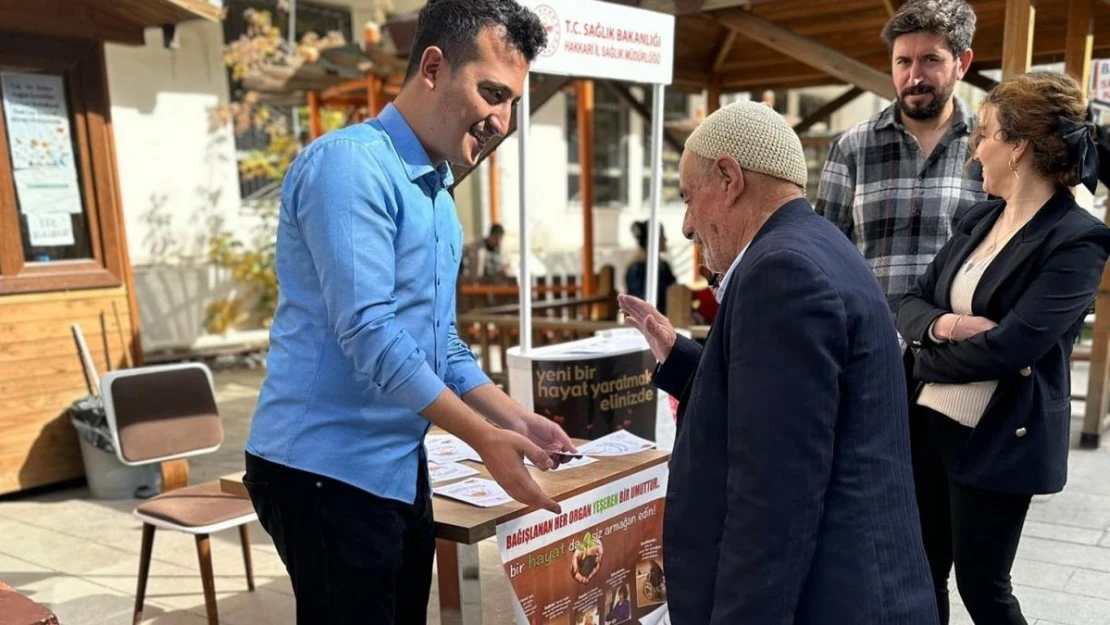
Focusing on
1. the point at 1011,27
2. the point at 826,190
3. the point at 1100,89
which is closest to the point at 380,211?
the point at 826,190

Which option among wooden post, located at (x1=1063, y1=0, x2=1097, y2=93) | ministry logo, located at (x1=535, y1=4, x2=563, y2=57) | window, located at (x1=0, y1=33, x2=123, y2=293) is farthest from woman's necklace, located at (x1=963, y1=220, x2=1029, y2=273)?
window, located at (x1=0, y1=33, x2=123, y2=293)

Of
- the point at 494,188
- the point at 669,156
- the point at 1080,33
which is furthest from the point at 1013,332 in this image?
the point at 669,156

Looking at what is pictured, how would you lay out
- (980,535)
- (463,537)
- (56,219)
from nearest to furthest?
(463,537)
(980,535)
(56,219)

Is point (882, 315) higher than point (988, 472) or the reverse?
higher

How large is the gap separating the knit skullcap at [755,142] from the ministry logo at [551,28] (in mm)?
1904

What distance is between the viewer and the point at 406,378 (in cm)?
143

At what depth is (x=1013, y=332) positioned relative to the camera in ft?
6.31

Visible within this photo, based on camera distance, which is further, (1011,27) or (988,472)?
(1011,27)

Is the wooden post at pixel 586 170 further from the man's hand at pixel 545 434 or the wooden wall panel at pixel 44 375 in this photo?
the man's hand at pixel 545 434

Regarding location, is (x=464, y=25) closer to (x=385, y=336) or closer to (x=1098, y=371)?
(x=385, y=336)

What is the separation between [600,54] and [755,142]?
219 centimetres

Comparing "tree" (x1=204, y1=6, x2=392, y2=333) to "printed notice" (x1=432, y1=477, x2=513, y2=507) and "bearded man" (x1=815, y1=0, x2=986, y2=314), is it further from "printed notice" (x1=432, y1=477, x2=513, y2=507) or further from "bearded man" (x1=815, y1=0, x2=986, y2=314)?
"printed notice" (x1=432, y1=477, x2=513, y2=507)

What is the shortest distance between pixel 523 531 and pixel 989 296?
1.29 metres

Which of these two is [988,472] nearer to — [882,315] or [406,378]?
[882,315]
